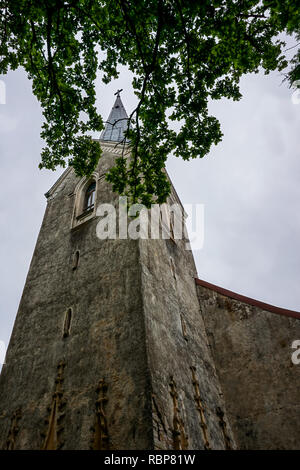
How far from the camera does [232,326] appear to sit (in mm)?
10812

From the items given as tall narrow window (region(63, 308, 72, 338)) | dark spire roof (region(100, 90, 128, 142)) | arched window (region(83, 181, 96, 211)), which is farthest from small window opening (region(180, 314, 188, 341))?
dark spire roof (region(100, 90, 128, 142))

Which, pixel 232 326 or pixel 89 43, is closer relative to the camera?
pixel 89 43

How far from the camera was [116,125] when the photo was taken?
2186 cm

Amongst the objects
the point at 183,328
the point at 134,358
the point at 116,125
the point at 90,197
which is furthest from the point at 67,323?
the point at 116,125

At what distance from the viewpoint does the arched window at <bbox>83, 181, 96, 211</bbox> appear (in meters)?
13.0

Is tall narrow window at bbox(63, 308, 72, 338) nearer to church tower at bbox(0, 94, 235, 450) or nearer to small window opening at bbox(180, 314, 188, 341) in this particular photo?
church tower at bbox(0, 94, 235, 450)

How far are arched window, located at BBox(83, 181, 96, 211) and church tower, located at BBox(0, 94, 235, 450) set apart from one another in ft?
2.33

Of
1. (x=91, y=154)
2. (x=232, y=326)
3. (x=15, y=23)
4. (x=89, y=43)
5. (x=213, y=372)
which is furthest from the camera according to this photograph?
(x=232, y=326)

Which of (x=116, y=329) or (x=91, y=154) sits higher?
(x=91, y=154)

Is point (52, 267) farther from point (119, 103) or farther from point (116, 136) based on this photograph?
point (119, 103)

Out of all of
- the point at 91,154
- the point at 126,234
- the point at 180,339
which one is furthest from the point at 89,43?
the point at 180,339

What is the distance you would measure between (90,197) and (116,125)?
33.5 ft

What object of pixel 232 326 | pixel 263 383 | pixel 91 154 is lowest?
pixel 263 383
